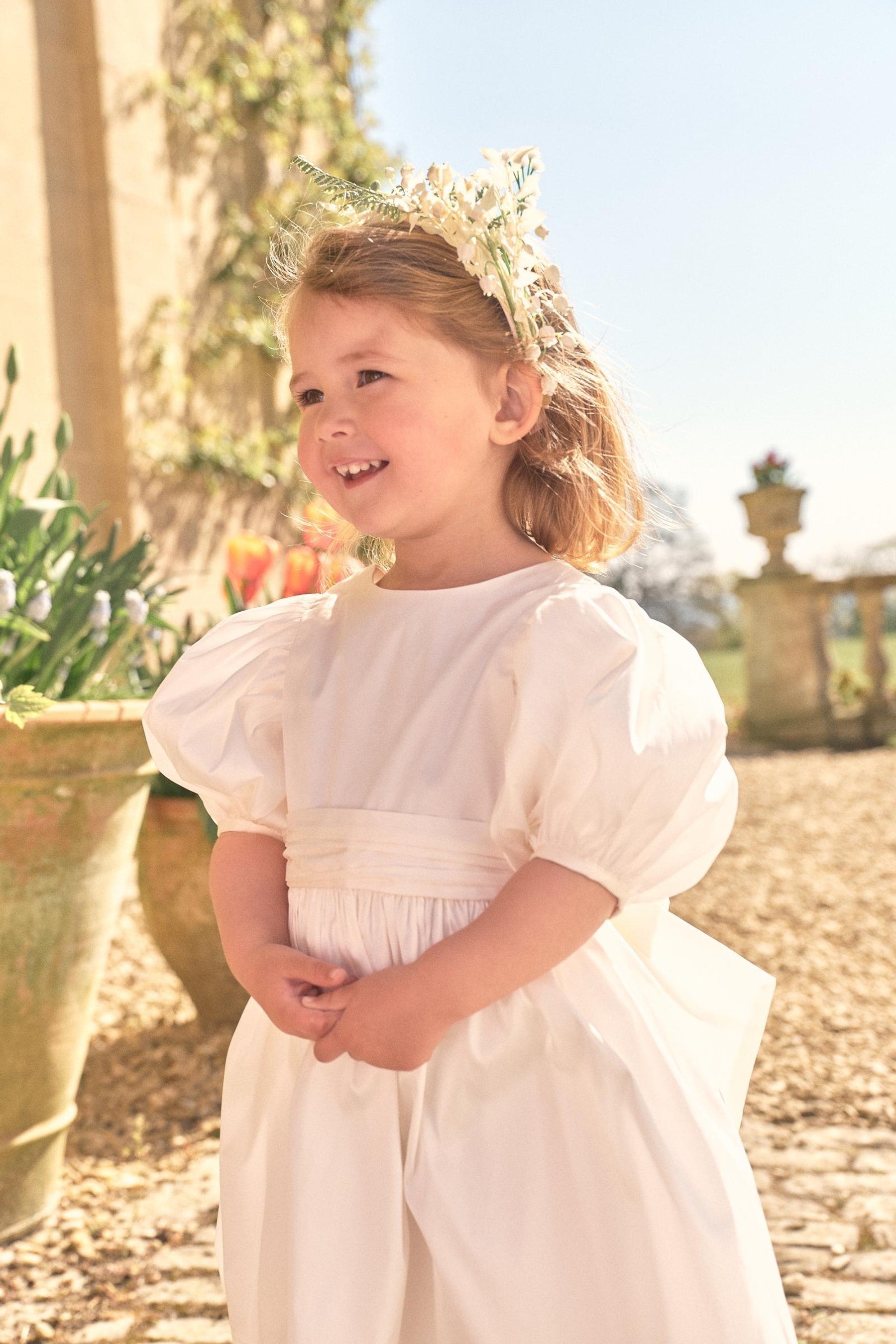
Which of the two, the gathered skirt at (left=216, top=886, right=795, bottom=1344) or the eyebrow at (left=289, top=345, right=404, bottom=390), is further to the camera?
the eyebrow at (left=289, top=345, right=404, bottom=390)

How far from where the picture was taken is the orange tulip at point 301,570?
2.50m

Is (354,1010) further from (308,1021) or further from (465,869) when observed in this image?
(465,869)

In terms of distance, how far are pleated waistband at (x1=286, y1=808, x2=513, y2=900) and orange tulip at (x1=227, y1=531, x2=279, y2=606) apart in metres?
1.52

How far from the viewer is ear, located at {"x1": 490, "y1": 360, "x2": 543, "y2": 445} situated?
120 centimetres

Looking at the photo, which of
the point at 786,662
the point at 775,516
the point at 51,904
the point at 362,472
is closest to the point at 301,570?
the point at 51,904

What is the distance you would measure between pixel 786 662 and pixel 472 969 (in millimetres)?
8334

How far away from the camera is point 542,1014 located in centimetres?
106

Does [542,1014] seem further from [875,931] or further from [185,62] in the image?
[185,62]

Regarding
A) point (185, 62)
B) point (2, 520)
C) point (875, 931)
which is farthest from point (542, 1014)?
point (185, 62)

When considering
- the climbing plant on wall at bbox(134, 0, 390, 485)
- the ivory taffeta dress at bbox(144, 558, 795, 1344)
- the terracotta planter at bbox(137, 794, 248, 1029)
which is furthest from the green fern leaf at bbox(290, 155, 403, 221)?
the climbing plant on wall at bbox(134, 0, 390, 485)

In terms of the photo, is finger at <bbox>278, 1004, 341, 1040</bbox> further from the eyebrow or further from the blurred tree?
the blurred tree

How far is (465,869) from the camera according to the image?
3.55 ft

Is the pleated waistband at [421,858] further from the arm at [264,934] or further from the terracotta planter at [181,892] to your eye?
the terracotta planter at [181,892]

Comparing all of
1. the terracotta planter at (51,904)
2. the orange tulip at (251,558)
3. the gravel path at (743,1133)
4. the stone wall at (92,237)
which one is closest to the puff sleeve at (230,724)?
the terracotta planter at (51,904)
